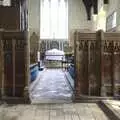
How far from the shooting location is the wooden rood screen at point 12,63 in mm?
5434

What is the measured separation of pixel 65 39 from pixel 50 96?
13617 millimetres

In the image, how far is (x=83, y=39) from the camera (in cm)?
548

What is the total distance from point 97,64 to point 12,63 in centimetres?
152

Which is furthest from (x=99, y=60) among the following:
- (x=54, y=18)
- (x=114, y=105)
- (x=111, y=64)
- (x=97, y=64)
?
(x=54, y=18)

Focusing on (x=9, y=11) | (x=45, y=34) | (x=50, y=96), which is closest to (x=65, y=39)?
(x=45, y=34)

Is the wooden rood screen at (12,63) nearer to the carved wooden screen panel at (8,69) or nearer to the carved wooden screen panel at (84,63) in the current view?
the carved wooden screen panel at (8,69)

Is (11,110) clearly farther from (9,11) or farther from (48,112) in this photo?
(9,11)

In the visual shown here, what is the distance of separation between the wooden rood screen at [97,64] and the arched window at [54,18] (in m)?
14.2

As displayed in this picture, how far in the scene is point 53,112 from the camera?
4.57 meters

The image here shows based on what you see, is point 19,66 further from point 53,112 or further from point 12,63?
point 53,112

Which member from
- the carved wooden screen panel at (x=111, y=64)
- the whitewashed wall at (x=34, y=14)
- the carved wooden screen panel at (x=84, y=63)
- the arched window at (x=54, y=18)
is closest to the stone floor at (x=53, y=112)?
the carved wooden screen panel at (x=84, y=63)

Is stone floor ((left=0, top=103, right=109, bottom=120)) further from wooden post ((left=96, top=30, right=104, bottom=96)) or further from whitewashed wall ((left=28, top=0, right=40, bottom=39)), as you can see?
whitewashed wall ((left=28, top=0, right=40, bottom=39))

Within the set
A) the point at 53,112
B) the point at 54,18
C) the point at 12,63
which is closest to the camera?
the point at 53,112

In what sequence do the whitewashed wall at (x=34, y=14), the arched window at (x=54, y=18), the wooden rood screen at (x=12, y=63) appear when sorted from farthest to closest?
the arched window at (x=54, y=18), the whitewashed wall at (x=34, y=14), the wooden rood screen at (x=12, y=63)
